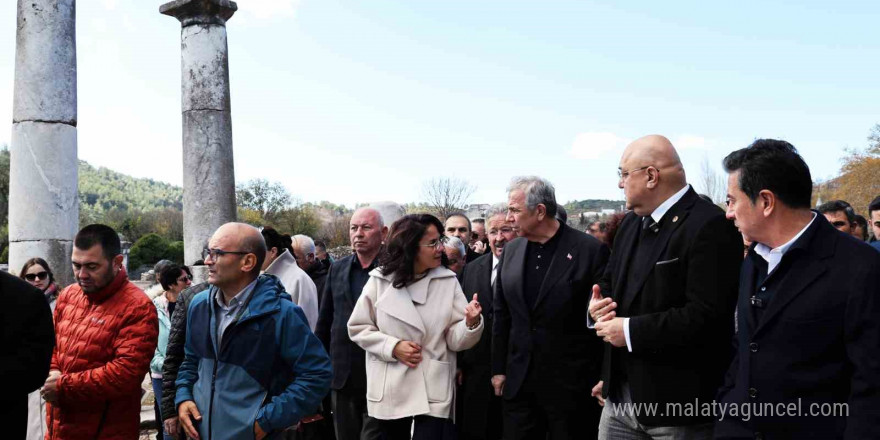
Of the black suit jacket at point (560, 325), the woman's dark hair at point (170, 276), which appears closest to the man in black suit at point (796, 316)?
the black suit jacket at point (560, 325)

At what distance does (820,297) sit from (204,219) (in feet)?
26.6

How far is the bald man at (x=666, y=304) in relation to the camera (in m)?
3.12

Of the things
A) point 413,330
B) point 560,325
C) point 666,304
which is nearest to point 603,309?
point 666,304

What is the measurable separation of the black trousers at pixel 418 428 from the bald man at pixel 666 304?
3.42 ft

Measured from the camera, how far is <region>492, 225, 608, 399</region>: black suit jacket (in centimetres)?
403

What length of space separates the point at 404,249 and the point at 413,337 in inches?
22.1

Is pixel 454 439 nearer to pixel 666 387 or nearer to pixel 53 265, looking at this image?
pixel 666 387

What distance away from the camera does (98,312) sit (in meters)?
3.97

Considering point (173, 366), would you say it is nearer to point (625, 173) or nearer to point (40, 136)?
point (625, 173)

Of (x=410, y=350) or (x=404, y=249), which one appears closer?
(x=410, y=350)

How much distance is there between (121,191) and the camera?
417 ft

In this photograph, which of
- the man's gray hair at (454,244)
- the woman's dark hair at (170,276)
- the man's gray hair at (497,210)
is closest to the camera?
the man's gray hair at (497,210)

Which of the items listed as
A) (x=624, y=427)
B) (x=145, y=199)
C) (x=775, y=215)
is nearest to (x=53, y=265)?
(x=624, y=427)

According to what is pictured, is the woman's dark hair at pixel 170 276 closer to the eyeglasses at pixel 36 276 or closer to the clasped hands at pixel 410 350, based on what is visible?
the eyeglasses at pixel 36 276
